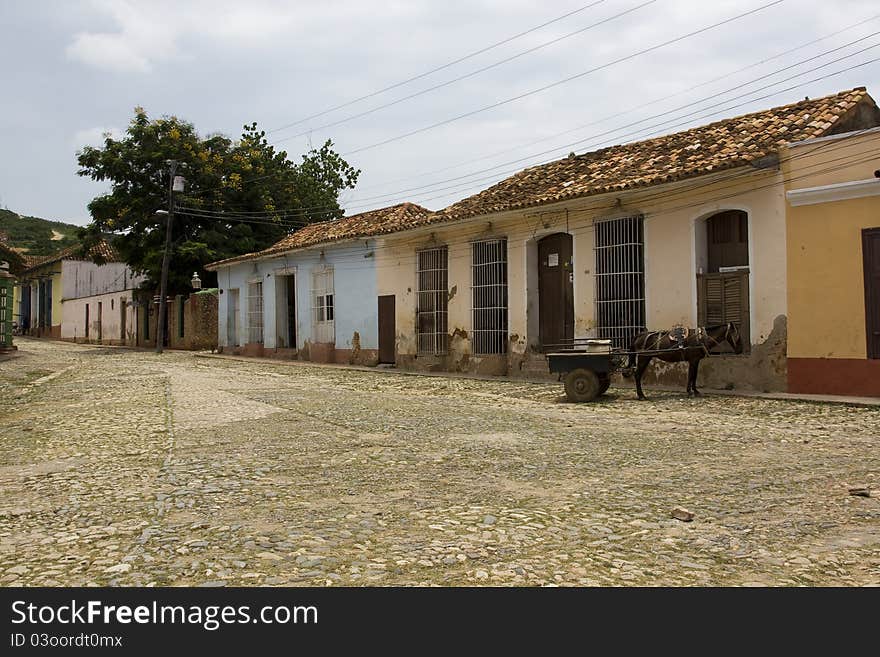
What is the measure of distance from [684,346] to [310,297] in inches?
556

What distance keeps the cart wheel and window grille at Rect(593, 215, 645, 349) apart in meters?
2.88

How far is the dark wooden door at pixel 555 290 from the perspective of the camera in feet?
50.8

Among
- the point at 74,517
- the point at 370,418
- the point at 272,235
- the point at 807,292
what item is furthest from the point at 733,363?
the point at 272,235

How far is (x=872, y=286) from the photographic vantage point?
1084 centimetres

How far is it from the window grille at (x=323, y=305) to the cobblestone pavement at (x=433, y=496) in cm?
1242

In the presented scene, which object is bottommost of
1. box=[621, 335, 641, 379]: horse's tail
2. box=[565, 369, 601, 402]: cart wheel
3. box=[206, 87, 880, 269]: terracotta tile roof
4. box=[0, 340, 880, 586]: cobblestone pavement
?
box=[0, 340, 880, 586]: cobblestone pavement

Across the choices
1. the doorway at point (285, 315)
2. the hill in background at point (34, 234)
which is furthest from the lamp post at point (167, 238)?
the hill in background at point (34, 234)

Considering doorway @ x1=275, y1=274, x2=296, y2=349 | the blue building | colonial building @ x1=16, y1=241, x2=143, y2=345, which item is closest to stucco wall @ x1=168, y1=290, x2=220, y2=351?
the blue building

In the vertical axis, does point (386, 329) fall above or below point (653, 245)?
below

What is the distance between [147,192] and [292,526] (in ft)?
91.4

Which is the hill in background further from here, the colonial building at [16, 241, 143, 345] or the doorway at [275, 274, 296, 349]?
the doorway at [275, 274, 296, 349]

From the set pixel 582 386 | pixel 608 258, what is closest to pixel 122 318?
pixel 608 258

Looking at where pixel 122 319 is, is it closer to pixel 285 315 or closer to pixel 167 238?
pixel 167 238

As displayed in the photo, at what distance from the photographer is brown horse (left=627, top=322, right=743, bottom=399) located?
36.7 feet
